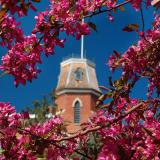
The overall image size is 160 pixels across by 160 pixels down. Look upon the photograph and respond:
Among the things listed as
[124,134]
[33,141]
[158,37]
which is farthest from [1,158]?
[158,37]

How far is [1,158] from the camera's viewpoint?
3.96 m

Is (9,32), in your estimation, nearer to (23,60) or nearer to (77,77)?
(23,60)

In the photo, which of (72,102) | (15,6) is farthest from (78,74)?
(15,6)

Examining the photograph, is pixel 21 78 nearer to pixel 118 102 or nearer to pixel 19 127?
Answer: pixel 19 127

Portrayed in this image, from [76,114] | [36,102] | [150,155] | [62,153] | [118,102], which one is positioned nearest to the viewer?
[150,155]

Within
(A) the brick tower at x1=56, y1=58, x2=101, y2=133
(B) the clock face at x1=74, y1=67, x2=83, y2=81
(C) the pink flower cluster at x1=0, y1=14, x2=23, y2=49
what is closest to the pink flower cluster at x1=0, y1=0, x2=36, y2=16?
(C) the pink flower cluster at x1=0, y1=14, x2=23, y2=49

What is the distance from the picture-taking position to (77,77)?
180ft

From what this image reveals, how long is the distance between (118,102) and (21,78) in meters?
0.75

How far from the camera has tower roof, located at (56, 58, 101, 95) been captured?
5325 centimetres

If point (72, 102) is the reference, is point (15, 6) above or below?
below

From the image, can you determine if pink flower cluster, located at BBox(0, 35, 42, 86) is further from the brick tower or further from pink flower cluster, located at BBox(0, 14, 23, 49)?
the brick tower

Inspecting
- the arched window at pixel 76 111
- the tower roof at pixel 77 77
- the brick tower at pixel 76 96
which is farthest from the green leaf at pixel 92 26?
the arched window at pixel 76 111

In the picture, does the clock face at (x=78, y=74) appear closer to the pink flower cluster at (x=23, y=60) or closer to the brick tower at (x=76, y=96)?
the brick tower at (x=76, y=96)

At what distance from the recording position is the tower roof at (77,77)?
53250mm
